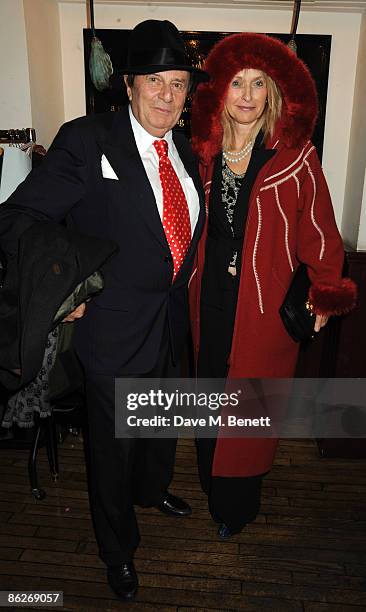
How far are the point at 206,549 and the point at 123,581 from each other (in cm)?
41

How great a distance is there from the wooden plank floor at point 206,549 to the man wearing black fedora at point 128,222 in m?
0.17

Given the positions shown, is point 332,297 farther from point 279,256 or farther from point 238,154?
point 238,154

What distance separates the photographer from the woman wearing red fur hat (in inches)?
63.6

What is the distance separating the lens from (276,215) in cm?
167

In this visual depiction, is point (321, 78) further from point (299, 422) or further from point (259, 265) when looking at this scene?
point (299, 422)

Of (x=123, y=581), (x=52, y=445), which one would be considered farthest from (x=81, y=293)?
(x=52, y=445)

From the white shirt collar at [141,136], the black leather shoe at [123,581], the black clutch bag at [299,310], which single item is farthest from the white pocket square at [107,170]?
the black leather shoe at [123,581]

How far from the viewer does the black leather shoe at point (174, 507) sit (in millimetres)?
2180

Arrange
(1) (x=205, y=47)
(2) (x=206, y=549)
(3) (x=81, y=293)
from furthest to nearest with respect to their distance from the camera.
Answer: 1. (1) (x=205, y=47)
2. (2) (x=206, y=549)
3. (3) (x=81, y=293)

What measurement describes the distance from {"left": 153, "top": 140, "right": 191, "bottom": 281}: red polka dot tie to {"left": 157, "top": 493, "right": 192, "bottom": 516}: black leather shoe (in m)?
1.24

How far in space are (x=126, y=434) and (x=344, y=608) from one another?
1089mm

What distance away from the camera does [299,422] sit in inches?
120

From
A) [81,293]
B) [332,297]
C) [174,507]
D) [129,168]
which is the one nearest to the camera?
[81,293]

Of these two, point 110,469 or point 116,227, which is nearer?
point 116,227
